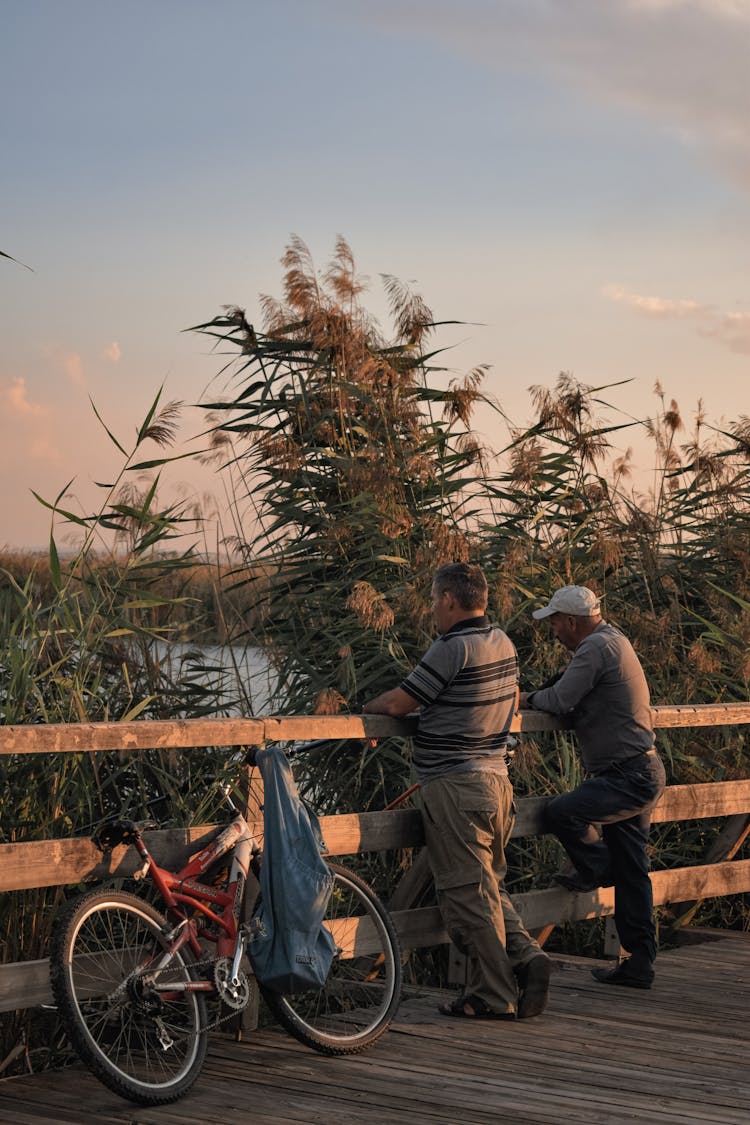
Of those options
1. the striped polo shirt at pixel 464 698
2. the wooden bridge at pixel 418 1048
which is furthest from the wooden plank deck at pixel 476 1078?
the striped polo shirt at pixel 464 698

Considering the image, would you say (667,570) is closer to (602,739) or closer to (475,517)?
(475,517)

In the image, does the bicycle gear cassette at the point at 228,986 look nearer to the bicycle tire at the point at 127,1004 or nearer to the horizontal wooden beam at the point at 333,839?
the bicycle tire at the point at 127,1004

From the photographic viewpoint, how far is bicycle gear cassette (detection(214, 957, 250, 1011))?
4457 millimetres

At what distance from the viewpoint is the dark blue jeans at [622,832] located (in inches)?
240

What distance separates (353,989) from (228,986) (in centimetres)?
136

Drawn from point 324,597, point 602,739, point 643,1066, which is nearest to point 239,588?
point 324,597

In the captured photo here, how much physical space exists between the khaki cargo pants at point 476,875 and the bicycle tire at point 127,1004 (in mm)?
1287

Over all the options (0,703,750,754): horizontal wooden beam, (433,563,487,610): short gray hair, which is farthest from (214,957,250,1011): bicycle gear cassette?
(433,563,487,610): short gray hair

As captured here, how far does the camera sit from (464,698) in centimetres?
537

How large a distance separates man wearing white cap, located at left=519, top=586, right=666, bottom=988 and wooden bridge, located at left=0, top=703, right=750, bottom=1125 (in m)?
0.12

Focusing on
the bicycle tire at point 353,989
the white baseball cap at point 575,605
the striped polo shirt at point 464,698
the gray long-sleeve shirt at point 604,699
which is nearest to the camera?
the bicycle tire at point 353,989

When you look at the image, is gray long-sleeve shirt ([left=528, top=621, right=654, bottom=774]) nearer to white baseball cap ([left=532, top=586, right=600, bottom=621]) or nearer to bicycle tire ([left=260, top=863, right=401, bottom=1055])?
white baseball cap ([left=532, top=586, right=600, bottom=621])

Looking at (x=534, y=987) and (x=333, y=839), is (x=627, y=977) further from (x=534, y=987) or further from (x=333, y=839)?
(x=333, y=839)

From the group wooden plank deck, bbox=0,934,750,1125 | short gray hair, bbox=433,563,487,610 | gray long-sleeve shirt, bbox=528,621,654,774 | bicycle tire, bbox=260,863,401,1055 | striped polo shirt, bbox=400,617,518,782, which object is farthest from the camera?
gray long-sleeve shirt, bbox=528,621,654,774
